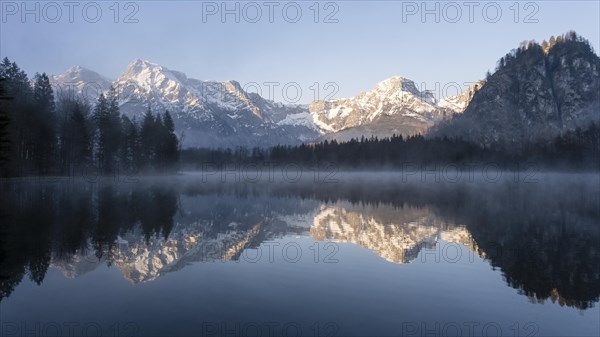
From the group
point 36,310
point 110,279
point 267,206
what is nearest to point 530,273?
point 110,279

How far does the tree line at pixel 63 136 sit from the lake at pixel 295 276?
31.5m

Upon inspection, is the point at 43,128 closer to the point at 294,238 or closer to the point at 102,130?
the point at 102,130

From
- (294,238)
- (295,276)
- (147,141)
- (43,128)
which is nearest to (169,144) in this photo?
(147,141)

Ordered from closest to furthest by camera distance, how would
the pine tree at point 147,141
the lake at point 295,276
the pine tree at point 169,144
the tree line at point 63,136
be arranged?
the lake at point 295,276
the tree line at point 63,136
the pine tree at point 147,141
the pine tree at point 169,144

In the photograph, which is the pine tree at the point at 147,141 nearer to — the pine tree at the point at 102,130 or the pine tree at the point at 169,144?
the pine tree at the point at 169,144

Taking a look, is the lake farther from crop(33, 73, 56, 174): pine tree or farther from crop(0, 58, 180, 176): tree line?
crop(33, 73, 56, 174): pine tree

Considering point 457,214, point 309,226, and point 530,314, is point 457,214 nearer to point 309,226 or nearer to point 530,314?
point 309,226

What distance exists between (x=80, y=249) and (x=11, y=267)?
4.43 m

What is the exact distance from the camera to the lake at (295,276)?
13617 millimetres

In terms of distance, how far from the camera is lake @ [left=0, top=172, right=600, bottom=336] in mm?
13617

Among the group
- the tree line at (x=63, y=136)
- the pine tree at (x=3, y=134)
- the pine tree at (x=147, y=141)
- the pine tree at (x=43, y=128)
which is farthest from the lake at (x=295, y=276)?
the pine tree at (x=147, y=141)

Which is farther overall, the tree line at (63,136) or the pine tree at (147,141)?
the pine tree at (147,141)

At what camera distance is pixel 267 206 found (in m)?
53.2

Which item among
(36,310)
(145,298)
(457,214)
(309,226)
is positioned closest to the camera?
(36,310)
